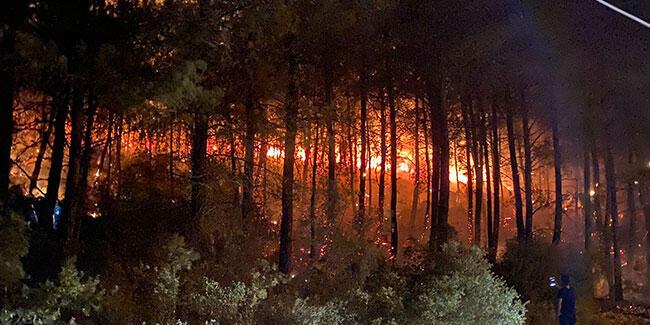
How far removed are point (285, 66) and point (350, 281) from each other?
12.8 feet

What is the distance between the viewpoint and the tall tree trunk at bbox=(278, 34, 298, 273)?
1104cm

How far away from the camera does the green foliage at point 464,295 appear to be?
35.4 ft

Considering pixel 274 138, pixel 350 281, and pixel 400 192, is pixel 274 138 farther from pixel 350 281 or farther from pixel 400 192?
pixel 400 192

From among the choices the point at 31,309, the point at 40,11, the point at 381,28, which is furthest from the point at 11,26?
the point at 381,28

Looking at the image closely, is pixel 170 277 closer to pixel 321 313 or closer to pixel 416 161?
pixel 321 313

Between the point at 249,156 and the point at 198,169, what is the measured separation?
1.21m

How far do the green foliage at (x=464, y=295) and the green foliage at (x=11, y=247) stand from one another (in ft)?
21.0

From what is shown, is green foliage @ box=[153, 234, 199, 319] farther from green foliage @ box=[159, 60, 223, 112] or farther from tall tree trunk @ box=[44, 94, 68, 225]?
green foliage @ box=[159, 60, 223, 112]

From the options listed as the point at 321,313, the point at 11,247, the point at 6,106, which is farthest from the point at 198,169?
the point at 11,247

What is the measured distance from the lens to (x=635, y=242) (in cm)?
3456

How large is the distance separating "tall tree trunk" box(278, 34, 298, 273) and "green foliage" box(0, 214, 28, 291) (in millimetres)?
5233

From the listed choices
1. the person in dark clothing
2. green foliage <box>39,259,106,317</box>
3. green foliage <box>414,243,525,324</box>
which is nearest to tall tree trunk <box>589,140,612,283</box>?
the person in dark clothing

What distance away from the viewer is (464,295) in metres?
11.3

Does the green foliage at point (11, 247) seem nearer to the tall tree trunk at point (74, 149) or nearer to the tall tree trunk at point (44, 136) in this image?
the tall tree trunk at point (74, 149)
